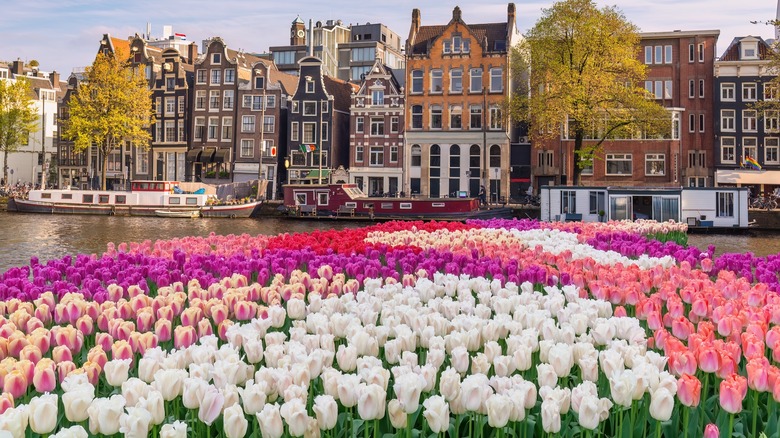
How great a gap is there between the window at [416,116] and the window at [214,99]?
16117mm

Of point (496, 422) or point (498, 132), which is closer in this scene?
point (496, 422)

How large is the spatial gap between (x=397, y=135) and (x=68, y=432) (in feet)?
172

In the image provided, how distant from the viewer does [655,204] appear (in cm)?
3494

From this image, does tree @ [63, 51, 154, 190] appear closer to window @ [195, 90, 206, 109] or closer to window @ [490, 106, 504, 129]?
window @ [195, 90, 206, 109]

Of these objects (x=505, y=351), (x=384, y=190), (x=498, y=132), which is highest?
(x=498, y=132)

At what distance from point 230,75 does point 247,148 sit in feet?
19.1

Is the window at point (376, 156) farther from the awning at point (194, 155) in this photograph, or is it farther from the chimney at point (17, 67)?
the chimney at point (17, 67)

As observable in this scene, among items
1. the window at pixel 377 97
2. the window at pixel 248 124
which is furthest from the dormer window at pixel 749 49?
the window at pixel 248 124

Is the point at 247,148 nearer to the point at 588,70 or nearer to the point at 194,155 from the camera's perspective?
the point at 194,155

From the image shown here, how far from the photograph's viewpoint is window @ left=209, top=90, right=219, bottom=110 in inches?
2363

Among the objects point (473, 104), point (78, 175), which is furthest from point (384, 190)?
point (78, 175)

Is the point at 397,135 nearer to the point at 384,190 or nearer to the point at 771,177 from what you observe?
the point at 384,190

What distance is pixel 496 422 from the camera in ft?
10.8

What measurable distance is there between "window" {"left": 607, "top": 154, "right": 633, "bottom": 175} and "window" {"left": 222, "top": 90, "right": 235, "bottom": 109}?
93.4 feet
